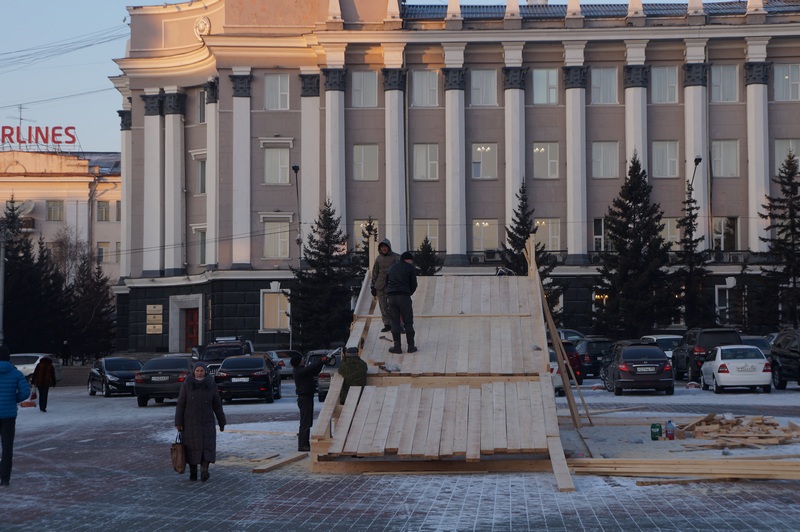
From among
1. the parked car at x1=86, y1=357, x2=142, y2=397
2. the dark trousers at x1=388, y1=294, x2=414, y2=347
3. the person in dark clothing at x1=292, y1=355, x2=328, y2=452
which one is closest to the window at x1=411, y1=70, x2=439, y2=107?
the parked car at x1=86, y1=357, x2=142, y2=397

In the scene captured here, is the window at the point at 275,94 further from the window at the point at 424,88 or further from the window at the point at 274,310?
the window at the point at 274,310

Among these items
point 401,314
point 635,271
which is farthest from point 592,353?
point 401,314

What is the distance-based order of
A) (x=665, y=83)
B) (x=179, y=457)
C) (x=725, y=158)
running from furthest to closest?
(x=665, y=83) → (x=725, y=158) → (x=179, y=457)

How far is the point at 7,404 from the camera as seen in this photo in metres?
17.5

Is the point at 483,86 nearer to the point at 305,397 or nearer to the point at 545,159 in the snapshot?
the point at 545,159

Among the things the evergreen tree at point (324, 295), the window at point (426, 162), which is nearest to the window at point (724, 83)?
the window at point (426, 162)

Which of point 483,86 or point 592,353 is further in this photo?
point 483,86

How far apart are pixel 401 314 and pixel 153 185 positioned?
187 ft

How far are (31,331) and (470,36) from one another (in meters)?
28.5

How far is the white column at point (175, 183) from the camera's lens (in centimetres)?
7581

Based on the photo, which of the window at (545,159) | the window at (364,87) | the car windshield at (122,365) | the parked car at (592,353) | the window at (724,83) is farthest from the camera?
the window at (364,87)

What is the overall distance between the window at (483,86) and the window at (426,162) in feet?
11.7

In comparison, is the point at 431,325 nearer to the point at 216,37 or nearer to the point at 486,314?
the point at 486,314

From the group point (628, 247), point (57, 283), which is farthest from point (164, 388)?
point (57, 283)
